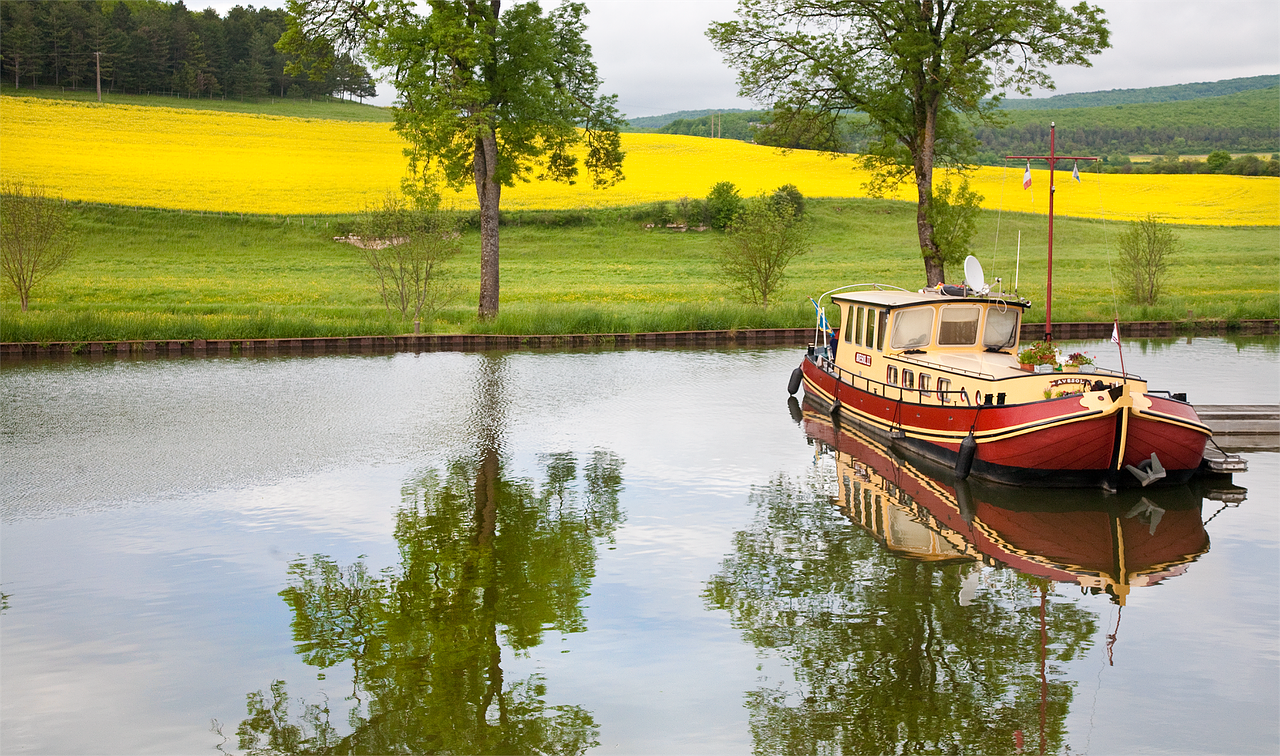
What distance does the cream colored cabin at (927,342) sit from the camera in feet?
59.4

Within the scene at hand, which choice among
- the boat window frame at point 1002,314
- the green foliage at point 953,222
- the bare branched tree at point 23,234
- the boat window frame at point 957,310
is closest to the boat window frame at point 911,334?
the boat window frame at point 957,310

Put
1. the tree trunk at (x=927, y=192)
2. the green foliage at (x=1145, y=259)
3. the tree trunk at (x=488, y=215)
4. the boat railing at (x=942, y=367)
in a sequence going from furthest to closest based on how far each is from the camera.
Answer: the green foliage at (x=1145, y=259) < the tree trunk at (x=488, y=215) < the tree trunk at (x=927, y=192) < the boat railing at (x=942, y=367)

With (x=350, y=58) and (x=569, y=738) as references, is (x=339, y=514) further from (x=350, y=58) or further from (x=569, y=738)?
(x=350, y=58)

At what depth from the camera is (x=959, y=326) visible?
65.8 ft

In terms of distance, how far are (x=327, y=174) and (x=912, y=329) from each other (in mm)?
61644

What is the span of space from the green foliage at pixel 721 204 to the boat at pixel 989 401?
42477 millimetres

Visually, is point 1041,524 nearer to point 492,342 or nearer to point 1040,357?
point 1040,357

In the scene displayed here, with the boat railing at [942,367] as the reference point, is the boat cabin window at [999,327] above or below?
above

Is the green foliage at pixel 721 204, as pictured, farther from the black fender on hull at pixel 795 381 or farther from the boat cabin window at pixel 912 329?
the boat cabin window at pixel 912 329

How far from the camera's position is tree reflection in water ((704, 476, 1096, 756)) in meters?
8.08

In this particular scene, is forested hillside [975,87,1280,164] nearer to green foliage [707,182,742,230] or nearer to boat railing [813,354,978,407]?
green foliage [707,182,742,230]

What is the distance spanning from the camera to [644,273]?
179 ft

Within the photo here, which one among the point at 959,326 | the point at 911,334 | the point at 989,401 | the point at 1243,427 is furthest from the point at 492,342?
the point at 1243,427

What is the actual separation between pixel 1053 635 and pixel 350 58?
30.9 meters
